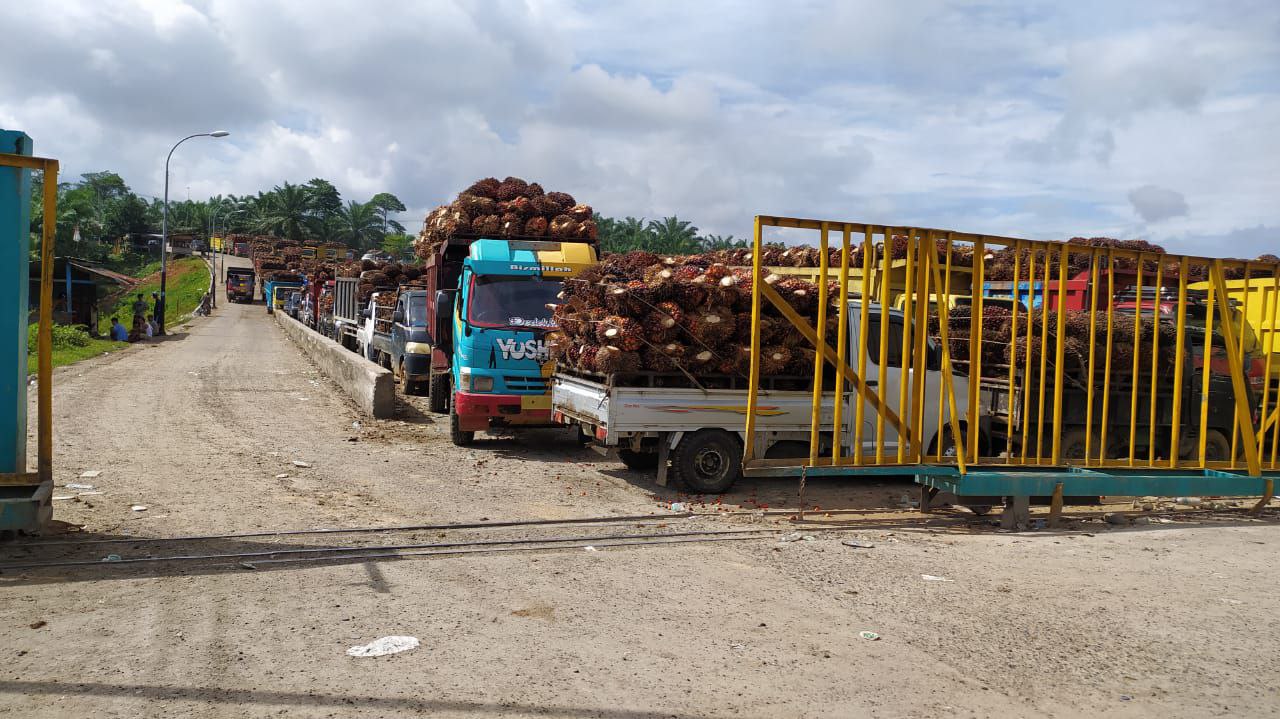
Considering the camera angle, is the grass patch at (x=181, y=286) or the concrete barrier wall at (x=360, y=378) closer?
the concrete barrier wall at (x=360, y=378)

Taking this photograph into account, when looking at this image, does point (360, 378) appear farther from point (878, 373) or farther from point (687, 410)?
point (878, 373)

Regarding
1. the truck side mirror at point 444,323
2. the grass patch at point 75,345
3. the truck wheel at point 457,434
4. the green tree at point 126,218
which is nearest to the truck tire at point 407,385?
the truck side mirror at point 444,323

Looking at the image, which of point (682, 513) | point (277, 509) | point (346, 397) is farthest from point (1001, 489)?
point (346, 397)

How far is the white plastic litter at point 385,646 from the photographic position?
4.29 m

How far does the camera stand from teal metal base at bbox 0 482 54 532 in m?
5.48

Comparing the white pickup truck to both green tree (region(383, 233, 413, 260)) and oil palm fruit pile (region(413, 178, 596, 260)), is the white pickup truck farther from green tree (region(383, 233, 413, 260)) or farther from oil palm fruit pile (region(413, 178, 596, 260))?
green tree (region(383, 233, 413, 260))

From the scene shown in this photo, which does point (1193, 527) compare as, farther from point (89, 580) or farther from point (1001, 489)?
point (89, 580)

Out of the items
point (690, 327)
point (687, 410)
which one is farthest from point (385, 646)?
point (690, 327)

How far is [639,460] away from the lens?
32.0ft

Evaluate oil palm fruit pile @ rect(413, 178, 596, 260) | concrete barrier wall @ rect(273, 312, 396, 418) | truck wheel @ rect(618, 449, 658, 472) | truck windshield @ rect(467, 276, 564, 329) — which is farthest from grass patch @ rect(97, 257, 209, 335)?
truck wheel @ rect(618, 449, 658, 472)

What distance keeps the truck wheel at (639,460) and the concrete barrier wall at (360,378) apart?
4.77m

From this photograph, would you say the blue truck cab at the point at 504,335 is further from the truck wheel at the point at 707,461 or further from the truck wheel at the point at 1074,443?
the truck wheel at the point at 1074,443

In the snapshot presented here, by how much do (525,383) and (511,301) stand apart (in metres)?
1.08

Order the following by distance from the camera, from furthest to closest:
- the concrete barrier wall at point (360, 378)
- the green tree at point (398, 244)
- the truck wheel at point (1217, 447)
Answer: the green tree at point (398, 244), the concrete barrier wall at point (360, 378), the truck wheel at point (1217, 447)
